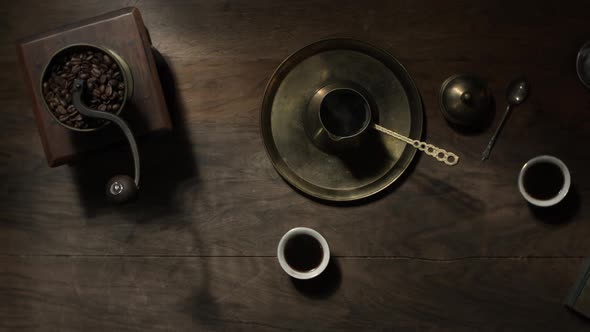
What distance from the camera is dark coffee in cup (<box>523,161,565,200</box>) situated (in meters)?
1.15

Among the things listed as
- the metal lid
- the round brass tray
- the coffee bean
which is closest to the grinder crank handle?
the coffee bean

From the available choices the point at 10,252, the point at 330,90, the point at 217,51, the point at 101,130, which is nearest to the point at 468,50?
the point at 330,90

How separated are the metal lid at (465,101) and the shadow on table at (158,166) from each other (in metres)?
0.66

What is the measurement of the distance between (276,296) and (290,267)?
104mm

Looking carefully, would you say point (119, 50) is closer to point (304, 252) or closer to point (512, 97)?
point (304, 252)

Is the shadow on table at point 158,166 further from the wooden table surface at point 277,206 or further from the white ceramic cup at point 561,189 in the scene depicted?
the white ceramic cup at point 561,189

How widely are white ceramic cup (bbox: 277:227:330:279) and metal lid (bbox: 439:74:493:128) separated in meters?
0.44

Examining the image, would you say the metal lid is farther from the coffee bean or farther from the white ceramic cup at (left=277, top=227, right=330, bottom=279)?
the coffee bean

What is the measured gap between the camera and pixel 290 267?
1148 mm

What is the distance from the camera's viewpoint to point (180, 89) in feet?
4.01

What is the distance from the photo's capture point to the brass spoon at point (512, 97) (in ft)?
3.83

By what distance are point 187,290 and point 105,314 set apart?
0.73 feet

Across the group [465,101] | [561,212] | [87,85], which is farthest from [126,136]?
[561,212]

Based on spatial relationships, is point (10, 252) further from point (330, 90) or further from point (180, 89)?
point (330, 90)
